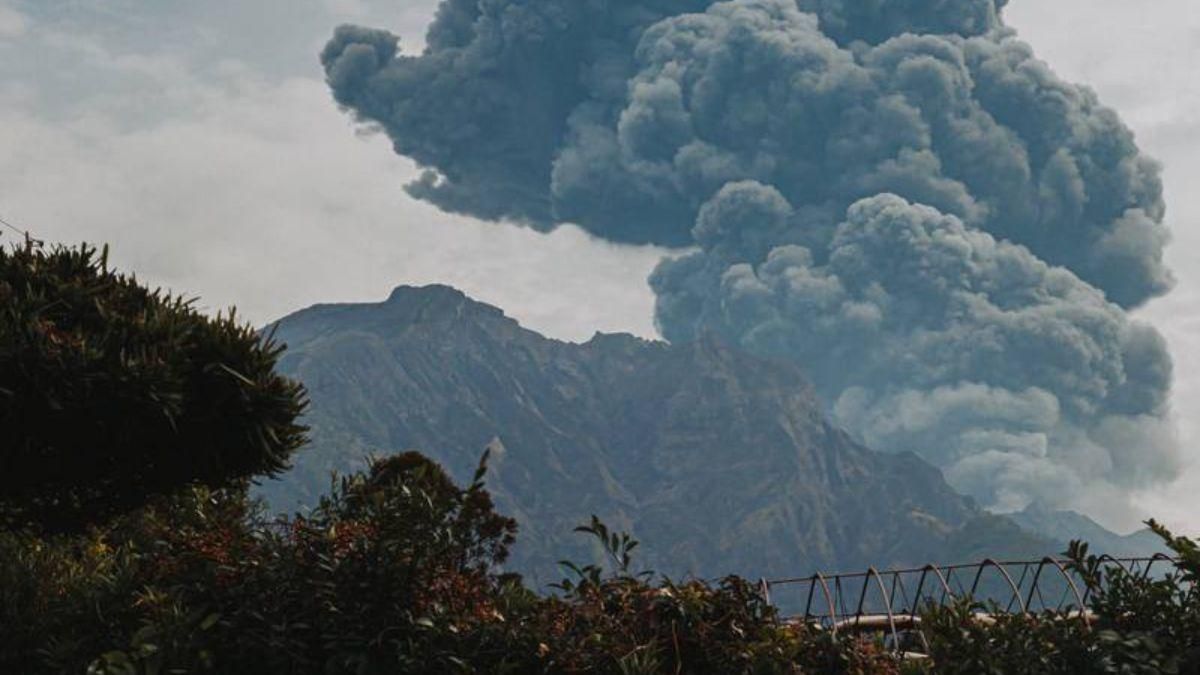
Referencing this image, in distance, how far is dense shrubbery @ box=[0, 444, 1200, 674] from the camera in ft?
36.2

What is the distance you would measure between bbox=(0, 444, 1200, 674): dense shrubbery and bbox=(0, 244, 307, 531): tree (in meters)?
6.11

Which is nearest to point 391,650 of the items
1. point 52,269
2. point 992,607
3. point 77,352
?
point 992,607

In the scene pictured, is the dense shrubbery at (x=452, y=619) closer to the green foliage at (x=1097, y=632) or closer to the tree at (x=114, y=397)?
the green foliage at (x=1097, y=632)

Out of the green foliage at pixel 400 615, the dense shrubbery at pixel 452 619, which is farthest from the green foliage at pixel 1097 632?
the green foliage at pixel 400 615

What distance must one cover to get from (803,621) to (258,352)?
36.5 ft

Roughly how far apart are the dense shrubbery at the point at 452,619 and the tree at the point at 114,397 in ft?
20.0

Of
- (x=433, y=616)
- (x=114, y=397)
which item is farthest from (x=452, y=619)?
(x=114, y=397)

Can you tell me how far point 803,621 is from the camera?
12594mm

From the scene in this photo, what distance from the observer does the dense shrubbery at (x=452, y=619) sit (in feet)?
36.2

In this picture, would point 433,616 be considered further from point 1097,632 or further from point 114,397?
point 114,397

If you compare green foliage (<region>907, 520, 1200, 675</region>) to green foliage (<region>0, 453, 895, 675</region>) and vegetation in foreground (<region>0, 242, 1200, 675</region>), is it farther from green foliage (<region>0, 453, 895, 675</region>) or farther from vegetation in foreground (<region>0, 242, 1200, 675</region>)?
green foliage (<region>0, 453, 895, 675</region>)

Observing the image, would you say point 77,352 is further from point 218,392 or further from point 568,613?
point 568,613

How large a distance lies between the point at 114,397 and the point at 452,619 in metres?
9.14

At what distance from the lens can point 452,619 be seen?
12.2 m
